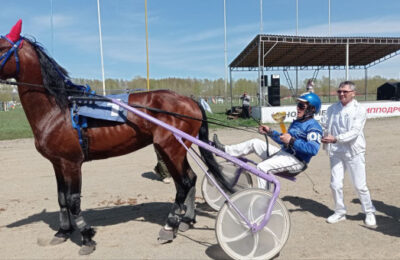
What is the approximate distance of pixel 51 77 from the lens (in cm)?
334

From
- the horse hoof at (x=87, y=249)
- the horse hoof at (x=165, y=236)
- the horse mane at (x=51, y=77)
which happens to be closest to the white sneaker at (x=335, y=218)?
the horse hoof at (x=165, y=236)

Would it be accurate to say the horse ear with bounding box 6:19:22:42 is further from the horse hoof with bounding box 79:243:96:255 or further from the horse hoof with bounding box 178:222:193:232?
the horse hoof with bounding box 178:222:193:232

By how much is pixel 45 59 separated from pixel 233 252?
9.25 ft

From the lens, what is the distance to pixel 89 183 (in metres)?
5.84

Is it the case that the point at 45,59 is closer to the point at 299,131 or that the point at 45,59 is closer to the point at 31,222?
the point at 31,222

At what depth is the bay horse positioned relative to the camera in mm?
3229

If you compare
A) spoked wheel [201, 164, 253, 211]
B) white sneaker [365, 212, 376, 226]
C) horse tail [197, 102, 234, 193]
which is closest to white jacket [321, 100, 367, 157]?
white sneaker [365, 212, 376, 226]

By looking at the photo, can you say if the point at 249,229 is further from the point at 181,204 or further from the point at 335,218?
the point at 335,218

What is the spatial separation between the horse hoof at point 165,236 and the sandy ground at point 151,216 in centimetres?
7

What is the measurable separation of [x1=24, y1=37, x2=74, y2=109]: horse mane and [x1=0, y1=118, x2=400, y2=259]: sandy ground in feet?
5.39

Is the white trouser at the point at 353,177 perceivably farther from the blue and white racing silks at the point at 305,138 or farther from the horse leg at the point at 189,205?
the horse leg at the point at 189,205

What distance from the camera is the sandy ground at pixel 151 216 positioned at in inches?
124

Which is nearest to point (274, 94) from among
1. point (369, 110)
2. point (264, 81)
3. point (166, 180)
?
point (264, 81)

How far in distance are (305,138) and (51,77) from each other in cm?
290
